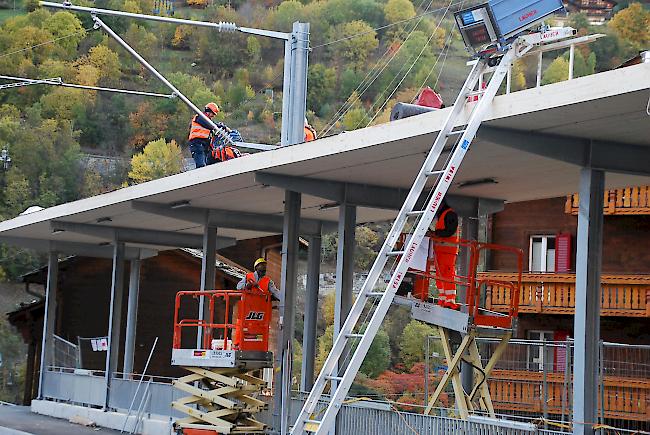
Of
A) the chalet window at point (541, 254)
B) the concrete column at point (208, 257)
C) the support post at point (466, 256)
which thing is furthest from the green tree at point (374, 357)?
the support post at point (466, 256)

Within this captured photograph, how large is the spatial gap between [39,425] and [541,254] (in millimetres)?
15995

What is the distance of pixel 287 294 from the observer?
2120 cm

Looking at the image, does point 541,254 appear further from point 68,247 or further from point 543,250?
point 68,247

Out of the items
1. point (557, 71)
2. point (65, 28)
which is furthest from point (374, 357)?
point (65, 28)

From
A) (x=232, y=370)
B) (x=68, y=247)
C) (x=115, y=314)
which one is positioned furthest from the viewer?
(x=68, y=247)

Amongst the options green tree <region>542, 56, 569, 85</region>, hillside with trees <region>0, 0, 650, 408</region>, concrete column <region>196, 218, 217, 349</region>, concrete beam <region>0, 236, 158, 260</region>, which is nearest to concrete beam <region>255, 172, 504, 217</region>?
concrete column <region>196, 218, 217, 349</region>

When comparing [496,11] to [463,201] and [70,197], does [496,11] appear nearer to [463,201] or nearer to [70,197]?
[463,201]

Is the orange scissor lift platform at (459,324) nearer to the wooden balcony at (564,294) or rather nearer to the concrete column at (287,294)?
the concrete column at (287,294)

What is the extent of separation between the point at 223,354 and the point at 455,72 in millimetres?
95158

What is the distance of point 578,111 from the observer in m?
13.4

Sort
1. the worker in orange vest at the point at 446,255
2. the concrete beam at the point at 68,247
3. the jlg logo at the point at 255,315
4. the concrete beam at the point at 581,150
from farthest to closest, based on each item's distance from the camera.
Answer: the concrete beam at the point at 68,247 → the jlg logo at the point at 255,315 → the worker in orange vest at the point at 446,255 → the concrete beam at the point at 581,150

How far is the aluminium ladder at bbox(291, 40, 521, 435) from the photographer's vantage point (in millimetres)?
12562

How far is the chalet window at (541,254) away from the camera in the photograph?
35500mm

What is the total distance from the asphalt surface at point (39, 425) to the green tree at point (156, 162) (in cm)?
7849
